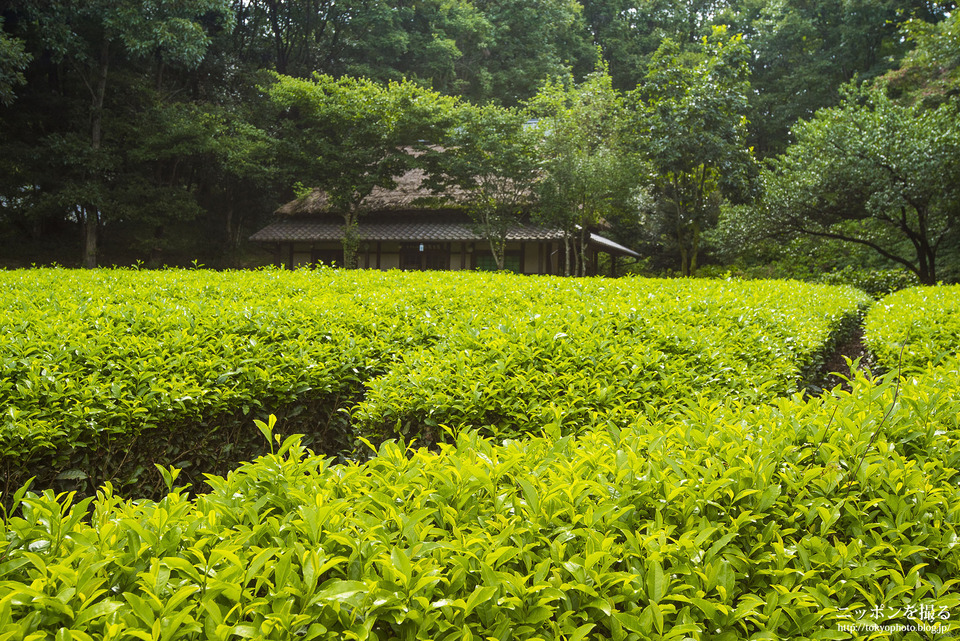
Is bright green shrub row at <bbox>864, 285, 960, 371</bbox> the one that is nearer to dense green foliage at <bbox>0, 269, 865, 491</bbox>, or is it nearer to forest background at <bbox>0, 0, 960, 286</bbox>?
dense green foliage at <bbox>0, 269, 865, 491</bbox>

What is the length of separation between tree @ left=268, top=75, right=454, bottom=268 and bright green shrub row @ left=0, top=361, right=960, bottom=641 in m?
23.0

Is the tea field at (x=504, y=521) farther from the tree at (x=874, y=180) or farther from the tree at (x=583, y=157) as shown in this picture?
the tree at (x=583, y=157)

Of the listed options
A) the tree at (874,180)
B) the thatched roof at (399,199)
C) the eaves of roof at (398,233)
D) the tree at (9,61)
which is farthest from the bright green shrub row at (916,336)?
the tree at (9,61)

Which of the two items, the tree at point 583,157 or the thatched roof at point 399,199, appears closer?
the tree at point 583,157

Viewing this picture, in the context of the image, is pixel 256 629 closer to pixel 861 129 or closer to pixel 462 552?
pixel 462 552

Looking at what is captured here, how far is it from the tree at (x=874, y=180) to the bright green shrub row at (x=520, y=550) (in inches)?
777

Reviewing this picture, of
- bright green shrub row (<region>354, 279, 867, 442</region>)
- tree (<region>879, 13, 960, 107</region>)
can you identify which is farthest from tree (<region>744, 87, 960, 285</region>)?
bright green shrub row (<region>354, 279, 867, 442</region>)

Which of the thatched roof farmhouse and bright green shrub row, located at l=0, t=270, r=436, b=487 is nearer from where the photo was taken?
bright green shrub row, located at l=0, t=270, r=436, b=487

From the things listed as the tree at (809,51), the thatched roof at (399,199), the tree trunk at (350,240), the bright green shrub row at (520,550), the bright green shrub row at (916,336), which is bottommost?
the bright green shrub row at (520,550)

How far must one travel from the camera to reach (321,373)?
4.04 m

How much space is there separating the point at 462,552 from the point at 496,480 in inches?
16.6

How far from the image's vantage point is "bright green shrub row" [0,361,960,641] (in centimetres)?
130

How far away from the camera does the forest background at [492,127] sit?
64.0 ft

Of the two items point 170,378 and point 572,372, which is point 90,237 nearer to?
point 170,378
